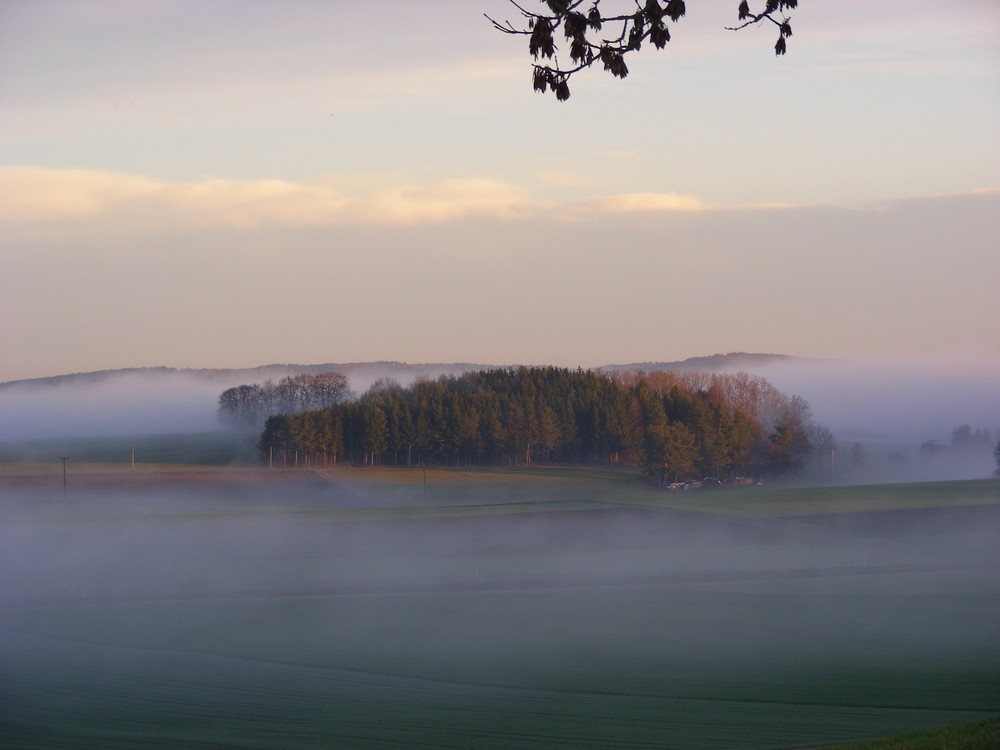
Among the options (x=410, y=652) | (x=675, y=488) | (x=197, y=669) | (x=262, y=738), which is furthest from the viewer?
(x=675, y=488)

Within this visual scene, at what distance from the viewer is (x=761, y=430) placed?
8306 centimetres

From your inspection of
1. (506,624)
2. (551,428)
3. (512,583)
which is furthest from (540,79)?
(551,428)

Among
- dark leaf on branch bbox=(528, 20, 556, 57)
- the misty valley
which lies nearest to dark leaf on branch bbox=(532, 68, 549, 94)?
dark leaf on branch bbox=(528, 20, 556, 57)

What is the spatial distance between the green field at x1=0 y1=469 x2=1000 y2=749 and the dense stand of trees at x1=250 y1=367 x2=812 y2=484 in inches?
661

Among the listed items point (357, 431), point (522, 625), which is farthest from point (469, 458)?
point (522, 625)

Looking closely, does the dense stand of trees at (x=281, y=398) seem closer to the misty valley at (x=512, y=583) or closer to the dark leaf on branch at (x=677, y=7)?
the misty valley at (x=512, y=583)

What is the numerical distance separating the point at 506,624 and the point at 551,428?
174 feet

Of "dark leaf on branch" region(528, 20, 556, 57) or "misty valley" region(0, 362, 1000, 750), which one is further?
"misty valley" region(0, 362, 1000, 750)

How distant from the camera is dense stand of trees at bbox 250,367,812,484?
266 feet

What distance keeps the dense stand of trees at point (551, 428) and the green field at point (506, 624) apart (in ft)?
55.1

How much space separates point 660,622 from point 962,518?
29.4 meters

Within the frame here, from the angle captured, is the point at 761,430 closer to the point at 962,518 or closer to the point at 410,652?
the point at 962,518

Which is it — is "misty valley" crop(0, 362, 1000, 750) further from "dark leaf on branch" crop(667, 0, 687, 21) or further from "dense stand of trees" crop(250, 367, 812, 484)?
"dark leaf on branch" crop(667, 0, 687, 21)

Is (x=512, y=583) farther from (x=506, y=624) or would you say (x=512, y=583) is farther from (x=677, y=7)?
(x=677, y=7)
